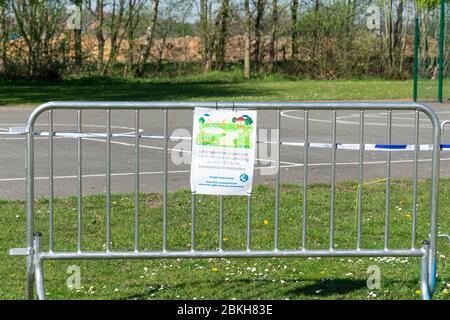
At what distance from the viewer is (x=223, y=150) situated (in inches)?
286

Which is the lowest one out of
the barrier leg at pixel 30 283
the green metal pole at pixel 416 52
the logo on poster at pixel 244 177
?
the barrier leg at pixel 30 283

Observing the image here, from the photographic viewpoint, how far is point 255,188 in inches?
497

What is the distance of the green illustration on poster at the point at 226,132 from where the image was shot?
284 inches

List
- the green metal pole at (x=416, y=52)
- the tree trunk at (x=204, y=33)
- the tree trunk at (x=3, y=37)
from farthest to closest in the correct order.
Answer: the tree trunk at (x=204, y=33) < the tree trunk at (x=3, y=37) < the green metal pole at (x=416, y=52)

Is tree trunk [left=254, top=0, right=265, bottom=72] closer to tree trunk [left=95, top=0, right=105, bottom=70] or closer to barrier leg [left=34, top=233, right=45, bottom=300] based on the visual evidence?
tree trunk [left=95, top=0, right=105, bottom=70]

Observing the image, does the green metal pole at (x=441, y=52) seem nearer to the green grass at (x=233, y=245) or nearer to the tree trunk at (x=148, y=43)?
the green grass at (x=233, y=245)

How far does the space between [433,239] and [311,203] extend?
423 cm

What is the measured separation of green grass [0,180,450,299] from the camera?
24.7ft

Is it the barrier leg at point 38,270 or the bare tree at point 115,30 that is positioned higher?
the bare tree at point 115,30

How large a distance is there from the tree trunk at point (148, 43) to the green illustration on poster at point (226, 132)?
41.3m

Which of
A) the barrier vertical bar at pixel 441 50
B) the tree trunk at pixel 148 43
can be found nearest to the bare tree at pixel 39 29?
the tree trunk at pixel 148 43

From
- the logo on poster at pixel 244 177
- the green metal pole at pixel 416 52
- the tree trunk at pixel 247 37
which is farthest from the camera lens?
the tree trunk at pixel 247 37

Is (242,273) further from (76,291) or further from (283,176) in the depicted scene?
(283,176)

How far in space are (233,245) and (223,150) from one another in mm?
2149
